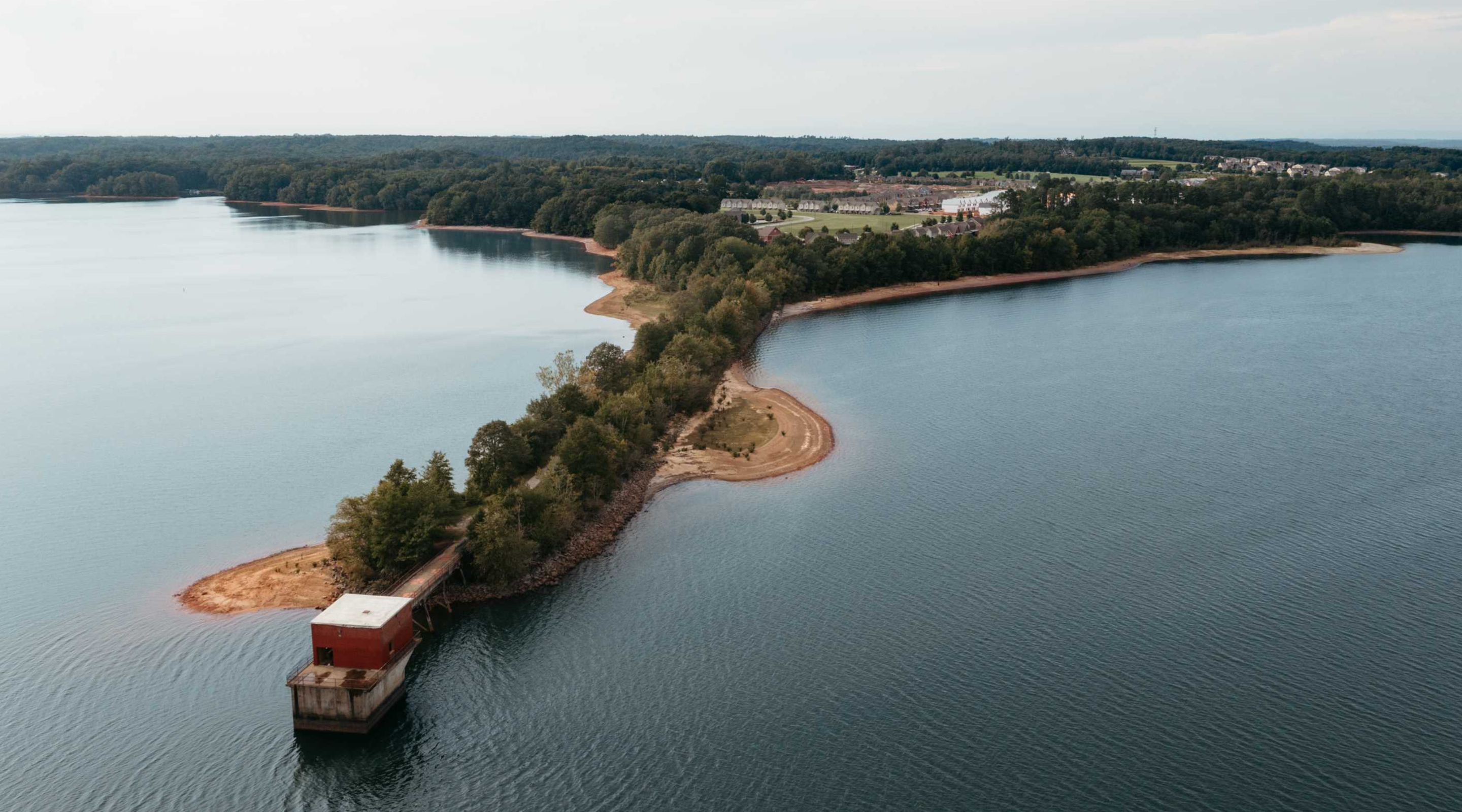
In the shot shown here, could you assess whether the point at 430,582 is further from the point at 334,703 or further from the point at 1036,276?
the point at 1036,276

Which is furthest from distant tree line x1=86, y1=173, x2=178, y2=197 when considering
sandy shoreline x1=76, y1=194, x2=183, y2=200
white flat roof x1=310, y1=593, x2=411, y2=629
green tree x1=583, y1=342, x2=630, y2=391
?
white flat roof x1=310, y1=593, x2=411, y2=629

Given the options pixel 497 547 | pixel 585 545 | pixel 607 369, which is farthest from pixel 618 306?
pixel 497 547

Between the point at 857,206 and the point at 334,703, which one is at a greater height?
the point at 857,206

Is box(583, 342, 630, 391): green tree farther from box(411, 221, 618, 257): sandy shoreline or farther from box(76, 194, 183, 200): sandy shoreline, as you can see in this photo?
box(76, 194, 183, 200): sandy shoreline

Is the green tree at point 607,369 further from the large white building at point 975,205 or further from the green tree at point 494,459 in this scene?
the large white building at point 975,205

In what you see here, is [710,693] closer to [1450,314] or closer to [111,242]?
[1450,314]

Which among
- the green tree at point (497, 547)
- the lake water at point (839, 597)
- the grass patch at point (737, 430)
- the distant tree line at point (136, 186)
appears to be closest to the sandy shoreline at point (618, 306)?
the lake water at point (839, 597)
